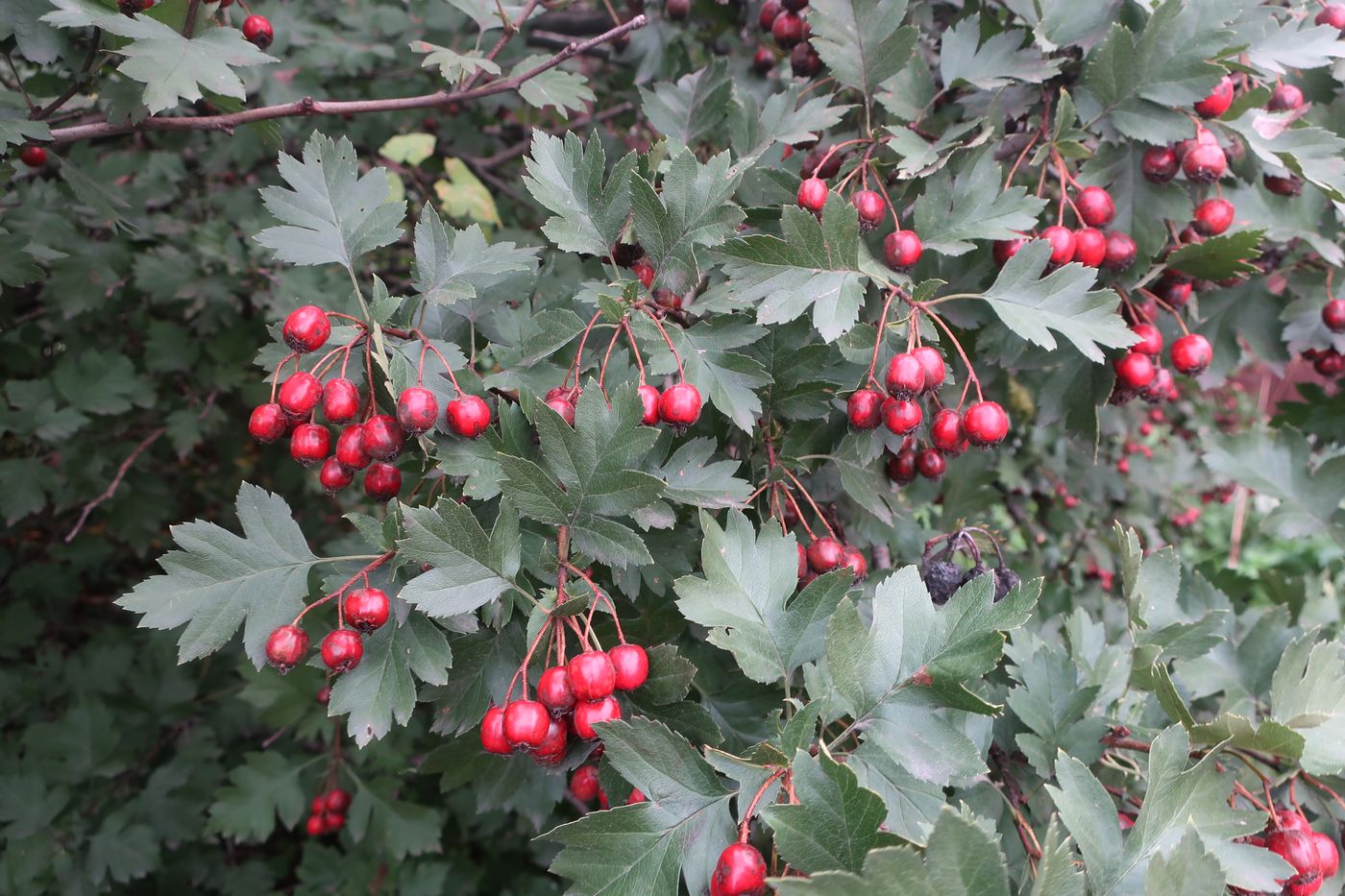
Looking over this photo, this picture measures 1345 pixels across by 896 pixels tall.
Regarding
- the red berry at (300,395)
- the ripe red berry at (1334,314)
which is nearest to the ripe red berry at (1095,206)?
the ripe red berry at (1334,314)

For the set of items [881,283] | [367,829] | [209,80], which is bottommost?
[367,829]

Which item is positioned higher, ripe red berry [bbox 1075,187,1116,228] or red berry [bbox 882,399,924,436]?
ripe red berry [bbox 1075,187,1116,228]

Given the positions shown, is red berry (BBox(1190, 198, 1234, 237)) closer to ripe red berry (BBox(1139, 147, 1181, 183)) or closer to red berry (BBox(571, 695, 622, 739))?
ripe red berry (BBox(1139, 147, 1181, 183))

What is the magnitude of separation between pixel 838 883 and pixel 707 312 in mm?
934

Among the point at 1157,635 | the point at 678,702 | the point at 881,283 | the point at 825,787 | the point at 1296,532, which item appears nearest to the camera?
the point at 825,787

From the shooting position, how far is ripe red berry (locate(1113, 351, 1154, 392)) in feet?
5.33

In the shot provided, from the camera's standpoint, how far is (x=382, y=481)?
1.41m

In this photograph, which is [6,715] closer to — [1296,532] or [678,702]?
[678,702]

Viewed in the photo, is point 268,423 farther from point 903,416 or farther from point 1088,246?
point 1088,246

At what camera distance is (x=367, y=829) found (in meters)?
2.78

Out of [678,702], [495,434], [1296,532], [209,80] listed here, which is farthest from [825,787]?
[1296,532]

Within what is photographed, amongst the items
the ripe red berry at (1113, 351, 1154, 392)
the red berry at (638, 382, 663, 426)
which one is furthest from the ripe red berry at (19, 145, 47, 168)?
the ripe red berry at (1113, 351, 1154, 392)

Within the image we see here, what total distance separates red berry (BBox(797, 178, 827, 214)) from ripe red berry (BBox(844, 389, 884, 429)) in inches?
14.9

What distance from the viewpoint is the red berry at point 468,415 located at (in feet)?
4.24
